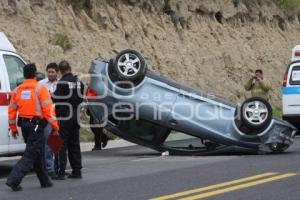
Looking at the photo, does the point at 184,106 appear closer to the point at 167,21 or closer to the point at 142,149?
the point at 142,149

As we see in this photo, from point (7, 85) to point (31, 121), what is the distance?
6.63ft

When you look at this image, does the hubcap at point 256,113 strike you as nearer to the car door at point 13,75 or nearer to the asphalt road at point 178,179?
the asphalt road at point 178,179

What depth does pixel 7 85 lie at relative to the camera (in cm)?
1205

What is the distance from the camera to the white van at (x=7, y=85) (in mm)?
11867

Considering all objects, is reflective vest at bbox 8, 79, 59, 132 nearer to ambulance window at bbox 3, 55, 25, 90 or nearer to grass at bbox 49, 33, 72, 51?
ambulance window at bbox 3, 55, 25, 90

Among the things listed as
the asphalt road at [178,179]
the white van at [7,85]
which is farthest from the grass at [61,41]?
the white van at [7,85]

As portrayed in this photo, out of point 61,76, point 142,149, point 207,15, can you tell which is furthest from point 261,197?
point 207,15

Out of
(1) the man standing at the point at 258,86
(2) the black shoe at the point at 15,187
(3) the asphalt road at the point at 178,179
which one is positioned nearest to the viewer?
(3) the asphalt road at the point at 178,179

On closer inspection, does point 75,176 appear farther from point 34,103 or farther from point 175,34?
point 175,34

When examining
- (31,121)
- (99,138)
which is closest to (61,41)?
(99,138)

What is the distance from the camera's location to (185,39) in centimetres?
2689

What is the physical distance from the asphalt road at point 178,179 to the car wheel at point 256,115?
565mm

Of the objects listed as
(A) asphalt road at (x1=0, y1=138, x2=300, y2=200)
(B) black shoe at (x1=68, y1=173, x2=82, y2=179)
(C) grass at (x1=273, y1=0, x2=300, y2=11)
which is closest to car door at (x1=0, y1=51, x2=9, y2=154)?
(A) asphalt road at (x1=0, y1=138, x2=300, y2=200)

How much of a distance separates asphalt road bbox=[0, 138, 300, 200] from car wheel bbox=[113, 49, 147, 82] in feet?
5.02
